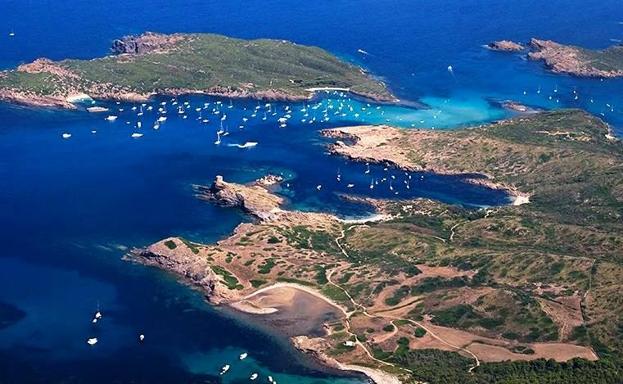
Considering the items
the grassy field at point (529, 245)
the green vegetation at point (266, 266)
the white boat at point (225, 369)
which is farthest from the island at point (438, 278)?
the white boat at point (225, 369)

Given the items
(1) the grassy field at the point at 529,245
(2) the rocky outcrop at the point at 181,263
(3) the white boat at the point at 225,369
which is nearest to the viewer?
(3) the white boat at the point at 225,369

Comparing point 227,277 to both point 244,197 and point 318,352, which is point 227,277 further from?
point 244,197

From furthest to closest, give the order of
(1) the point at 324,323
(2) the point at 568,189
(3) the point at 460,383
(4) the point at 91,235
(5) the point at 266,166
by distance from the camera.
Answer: (5) the point at 266,166
(2) the point at 568,189
(4) the point at 91,235
(1) the point at 324,323
(3) the point at 460,383

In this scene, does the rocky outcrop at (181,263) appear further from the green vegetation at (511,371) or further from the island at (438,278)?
the green vegetation at (511,371)

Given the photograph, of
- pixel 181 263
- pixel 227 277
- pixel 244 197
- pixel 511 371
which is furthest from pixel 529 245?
pixel 181 263

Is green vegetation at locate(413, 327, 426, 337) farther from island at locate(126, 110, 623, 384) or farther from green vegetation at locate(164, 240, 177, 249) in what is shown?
green vegetation at locate(164, 240, 177, 249)

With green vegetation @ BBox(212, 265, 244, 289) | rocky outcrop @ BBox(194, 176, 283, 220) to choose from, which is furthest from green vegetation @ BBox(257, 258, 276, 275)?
rocky outcrop @ BBox(194, 176, 283, 220)

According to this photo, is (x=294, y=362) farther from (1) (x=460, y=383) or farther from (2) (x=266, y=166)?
(2) (x=266, y=166)

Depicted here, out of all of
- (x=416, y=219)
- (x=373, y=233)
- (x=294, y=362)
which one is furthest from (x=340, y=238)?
(x=294, y=362)
